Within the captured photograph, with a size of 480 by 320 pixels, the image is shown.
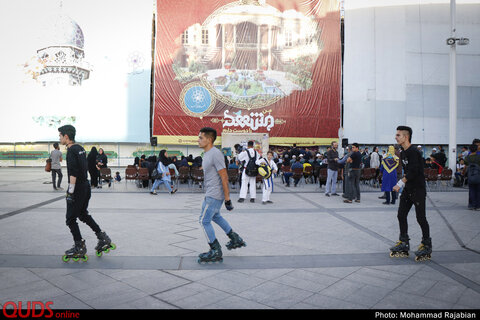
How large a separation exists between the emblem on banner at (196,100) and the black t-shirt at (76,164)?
67.4 feet

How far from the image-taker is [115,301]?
10.2ft

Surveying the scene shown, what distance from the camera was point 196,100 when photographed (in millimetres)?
24734

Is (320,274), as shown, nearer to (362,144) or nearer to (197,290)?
(197,290)

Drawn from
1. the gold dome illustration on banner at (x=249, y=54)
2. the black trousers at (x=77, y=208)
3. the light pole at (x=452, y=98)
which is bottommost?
the black trousers at (x=77, y=208)

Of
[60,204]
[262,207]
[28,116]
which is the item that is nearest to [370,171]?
[262,207]

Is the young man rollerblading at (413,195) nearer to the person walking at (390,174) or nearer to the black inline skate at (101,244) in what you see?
the black inline skate at (101,244)

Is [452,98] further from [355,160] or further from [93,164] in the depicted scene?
[93,164]

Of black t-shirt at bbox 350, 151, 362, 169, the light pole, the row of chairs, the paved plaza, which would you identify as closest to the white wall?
the light pole

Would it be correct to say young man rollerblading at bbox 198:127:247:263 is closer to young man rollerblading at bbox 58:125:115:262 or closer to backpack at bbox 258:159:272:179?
young man rollerblading at bbox 58:125:115:262

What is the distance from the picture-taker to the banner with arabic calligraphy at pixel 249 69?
24.5 m

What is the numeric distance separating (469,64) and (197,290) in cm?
3211

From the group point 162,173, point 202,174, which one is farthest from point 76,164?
point 202,174

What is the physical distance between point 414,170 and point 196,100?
70.1 feet

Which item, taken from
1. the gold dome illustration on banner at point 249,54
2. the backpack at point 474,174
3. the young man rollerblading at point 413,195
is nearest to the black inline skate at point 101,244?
the young man rollerblading at point 413,195
